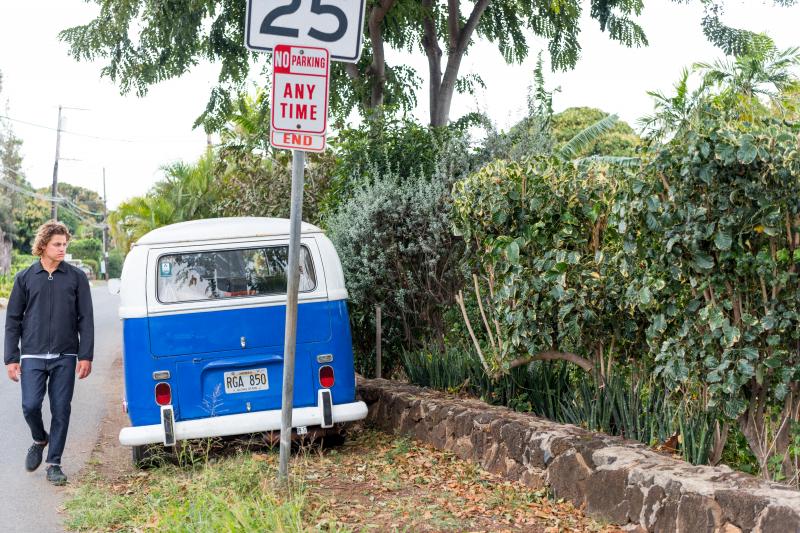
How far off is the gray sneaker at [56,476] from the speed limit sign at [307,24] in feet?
12.3

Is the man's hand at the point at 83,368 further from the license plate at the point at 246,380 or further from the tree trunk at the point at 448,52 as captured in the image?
the tree trunk at the point at 448,52

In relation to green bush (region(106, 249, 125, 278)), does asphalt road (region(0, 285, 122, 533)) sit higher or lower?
lower

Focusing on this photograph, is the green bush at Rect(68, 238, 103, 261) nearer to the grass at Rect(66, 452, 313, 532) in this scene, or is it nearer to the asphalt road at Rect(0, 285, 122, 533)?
the asphalt road at Rect(0, 285, 122, 533)

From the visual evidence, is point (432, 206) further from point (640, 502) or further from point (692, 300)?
point (640, 502)

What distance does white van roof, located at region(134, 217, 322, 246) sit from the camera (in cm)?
766

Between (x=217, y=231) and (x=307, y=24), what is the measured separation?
2.26 m

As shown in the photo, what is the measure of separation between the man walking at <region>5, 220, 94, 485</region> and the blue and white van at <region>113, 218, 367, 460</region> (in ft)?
1.95

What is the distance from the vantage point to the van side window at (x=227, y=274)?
7.58m

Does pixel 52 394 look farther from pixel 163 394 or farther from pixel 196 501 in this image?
pixel 196 501

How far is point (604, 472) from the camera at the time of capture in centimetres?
554

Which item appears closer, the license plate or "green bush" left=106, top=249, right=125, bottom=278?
the license plate

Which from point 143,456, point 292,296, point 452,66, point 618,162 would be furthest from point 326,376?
point 452,66

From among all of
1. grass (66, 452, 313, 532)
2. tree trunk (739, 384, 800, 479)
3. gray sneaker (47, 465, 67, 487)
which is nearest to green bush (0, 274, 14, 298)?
gray sneaker (47, 465, 67, 487)

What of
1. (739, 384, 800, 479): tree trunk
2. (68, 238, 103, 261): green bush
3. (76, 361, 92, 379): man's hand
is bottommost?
(739, 384, 800, 479): tree trunk
